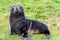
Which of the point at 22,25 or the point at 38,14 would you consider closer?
the point at 22,25

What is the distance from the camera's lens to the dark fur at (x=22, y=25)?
6082 millimetres

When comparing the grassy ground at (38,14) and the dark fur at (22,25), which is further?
the grassy ground at (38,14)

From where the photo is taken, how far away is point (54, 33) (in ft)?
21.0

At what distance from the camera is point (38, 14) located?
24.6 feet

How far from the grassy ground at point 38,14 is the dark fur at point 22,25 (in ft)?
0.45

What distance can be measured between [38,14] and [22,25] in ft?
4.78

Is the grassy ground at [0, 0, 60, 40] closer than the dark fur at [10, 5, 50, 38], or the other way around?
the dark fur at [10, 5, 50, 38]

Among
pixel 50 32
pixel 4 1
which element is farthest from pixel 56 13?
pixel 4 1

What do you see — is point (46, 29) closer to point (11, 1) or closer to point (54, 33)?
point (54, 33)

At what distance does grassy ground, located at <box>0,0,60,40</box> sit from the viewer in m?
6.30

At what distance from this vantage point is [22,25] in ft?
20.1

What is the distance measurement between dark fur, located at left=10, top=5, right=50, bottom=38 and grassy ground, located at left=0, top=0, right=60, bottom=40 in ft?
0.45

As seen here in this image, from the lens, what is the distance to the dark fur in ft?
20.0

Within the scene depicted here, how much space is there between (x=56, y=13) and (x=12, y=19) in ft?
6.12
